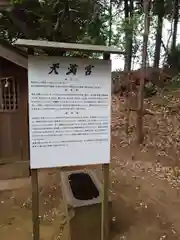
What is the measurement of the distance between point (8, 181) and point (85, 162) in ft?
13.5

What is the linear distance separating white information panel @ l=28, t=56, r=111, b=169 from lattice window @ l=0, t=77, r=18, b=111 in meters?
3.90

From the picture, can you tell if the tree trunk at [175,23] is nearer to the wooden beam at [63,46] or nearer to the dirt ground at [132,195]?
Answer: the dirt ground at [132,195]

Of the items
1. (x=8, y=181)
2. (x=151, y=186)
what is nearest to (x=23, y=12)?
(x=8, y=181)

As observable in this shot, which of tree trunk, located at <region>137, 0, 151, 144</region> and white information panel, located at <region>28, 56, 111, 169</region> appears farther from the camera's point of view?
tree trunk, located at <region>137, 0, 151, 144</region>

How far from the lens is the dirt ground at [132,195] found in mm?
4648

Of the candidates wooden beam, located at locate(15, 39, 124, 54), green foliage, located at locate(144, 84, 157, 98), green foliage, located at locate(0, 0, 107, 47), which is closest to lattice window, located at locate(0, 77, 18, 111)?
green foliage, located at locate(0, 0, 107, 47)

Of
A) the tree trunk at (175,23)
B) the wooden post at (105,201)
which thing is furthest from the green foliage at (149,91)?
the wooden post at (105,201)

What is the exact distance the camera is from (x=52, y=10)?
8.66 m

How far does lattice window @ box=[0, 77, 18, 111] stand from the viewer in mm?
6512

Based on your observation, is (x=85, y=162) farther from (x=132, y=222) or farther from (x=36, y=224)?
(x=132, y=222)

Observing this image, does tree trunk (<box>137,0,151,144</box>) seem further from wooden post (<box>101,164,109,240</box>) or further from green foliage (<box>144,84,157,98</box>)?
→ wooden post (<box>101,164,109,240</box>)

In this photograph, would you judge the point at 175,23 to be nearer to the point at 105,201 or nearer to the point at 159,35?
the point at 159,35

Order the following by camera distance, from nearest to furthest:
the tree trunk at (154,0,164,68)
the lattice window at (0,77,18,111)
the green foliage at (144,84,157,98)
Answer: the lattice window at (0,77,18,111) → the green foliage at (144,84,157,98) → the tree trunk at (154,0,164,68)

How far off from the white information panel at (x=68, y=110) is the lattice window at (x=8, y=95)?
3.90 meters
